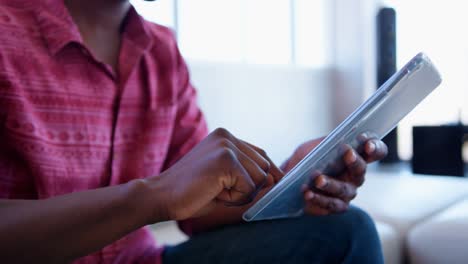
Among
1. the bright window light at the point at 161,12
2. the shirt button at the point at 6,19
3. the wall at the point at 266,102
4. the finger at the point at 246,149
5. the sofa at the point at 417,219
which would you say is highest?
the shirt button at the point at 6,19

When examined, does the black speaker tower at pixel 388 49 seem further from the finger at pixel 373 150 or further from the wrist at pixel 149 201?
the wrist at pixel 149 201

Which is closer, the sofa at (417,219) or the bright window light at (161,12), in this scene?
the sofa at (417,219)

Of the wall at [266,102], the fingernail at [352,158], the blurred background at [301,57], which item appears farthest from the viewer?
the blurred background at [301,57]

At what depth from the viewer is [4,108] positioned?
58 cm

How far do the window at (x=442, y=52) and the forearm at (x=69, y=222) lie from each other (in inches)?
70.2

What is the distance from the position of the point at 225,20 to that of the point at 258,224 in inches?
52.2

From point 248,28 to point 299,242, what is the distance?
145cm

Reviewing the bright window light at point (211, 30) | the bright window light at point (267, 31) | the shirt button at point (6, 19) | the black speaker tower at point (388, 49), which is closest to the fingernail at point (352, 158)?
the shirt button at point (6, 19)

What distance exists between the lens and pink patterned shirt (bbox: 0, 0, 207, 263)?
0.60 meters

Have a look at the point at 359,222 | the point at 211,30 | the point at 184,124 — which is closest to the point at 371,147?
the point at 359,222

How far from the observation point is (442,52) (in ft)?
6.75

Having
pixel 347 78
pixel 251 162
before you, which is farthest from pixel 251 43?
→ pixel 251 162

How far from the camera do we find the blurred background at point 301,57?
1595 mm

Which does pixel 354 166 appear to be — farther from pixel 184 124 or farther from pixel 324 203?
pixel 184 124
